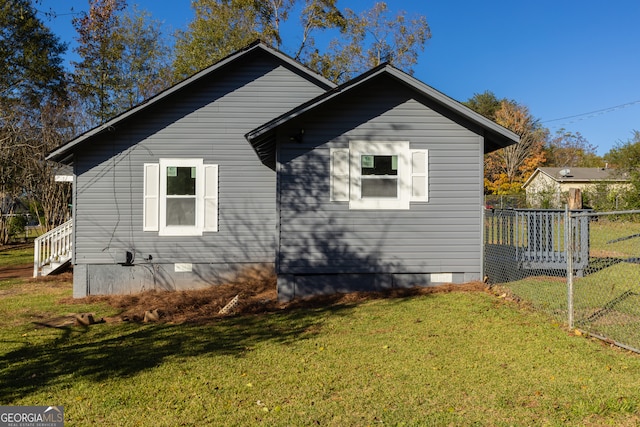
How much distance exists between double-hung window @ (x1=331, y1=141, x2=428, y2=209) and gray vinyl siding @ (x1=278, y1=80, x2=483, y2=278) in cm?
14

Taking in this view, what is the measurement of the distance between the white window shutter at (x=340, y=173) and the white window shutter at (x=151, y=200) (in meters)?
4.51

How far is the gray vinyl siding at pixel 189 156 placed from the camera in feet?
35.9

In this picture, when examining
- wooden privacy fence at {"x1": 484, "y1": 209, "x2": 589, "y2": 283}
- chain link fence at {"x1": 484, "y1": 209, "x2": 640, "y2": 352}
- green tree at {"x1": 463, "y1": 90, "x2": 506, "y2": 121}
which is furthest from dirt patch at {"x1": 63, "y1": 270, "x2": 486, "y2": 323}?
green tree at {"x1": 463, "y1": 90, "x2": 506, "y2": 121}

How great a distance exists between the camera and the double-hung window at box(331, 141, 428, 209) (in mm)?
9367

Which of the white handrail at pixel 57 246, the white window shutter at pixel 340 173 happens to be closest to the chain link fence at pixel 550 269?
the white window shutter at pixel 340 173

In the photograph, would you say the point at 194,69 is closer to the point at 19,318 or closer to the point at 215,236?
the point at 215,236

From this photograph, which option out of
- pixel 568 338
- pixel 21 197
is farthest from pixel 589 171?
pixel 21 197

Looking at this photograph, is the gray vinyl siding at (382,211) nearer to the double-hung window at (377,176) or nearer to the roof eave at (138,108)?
the double-hung window at (377,176)

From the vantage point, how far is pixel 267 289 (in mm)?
10578

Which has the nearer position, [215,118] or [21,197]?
[215,118]

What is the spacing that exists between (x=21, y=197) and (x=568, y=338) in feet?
95.2

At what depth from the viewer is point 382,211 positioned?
9.41 meters

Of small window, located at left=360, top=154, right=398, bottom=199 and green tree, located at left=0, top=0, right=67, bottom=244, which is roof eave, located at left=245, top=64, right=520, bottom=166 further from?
green tree, located at left=0, top=0, right=67, bottom=244

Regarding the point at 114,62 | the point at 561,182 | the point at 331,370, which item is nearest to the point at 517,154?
the point at 561,182
